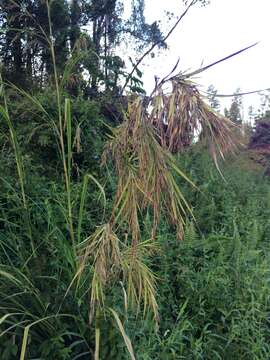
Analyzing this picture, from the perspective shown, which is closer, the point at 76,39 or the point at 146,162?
the point at 146,162

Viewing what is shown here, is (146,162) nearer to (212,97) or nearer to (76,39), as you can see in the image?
(212,97)

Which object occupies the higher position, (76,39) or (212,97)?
(76,39)

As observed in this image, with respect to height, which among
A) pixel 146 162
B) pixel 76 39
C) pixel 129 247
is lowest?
pixel 129 247

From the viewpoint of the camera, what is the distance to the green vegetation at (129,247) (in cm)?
192

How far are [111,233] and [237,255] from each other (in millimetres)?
1827

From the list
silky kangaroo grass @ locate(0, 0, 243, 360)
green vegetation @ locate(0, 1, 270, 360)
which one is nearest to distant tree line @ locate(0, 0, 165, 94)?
green vegetation @ locate(0, 1, 270, 360)

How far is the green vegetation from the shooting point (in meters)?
1.92

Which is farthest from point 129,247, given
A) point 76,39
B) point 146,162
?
point 76,39

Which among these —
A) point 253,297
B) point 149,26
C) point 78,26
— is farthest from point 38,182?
point 149,26

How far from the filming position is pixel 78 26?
28.4 feet

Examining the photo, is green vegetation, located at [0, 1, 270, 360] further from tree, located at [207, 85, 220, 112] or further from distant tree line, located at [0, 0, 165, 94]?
distant tree line, located at [0, 0, 165, 94]

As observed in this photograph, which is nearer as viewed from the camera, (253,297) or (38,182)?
(253,297)

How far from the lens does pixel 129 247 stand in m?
2.17

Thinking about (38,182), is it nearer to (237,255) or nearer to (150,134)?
(237,255)
